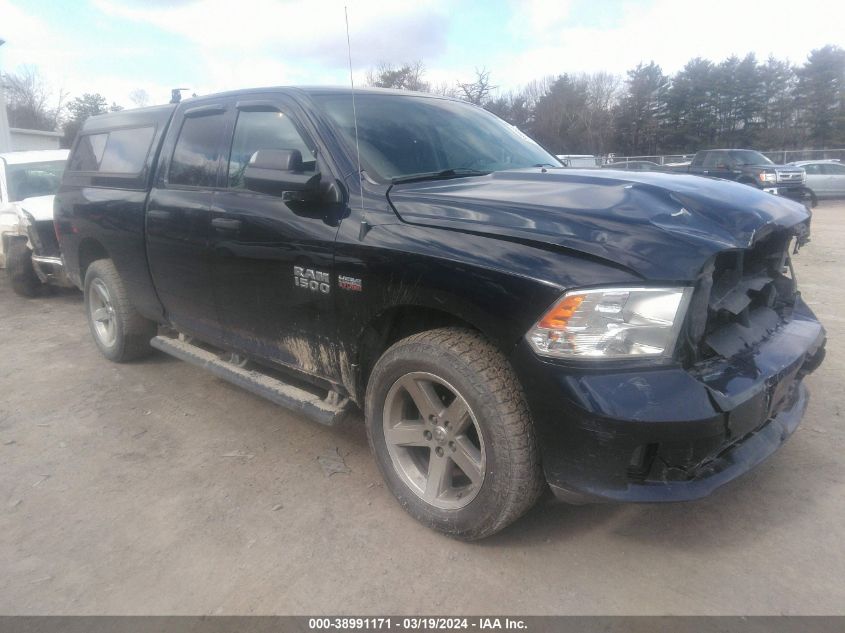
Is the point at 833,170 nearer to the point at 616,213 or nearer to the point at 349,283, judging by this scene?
the point at 616,213

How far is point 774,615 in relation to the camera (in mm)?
2195

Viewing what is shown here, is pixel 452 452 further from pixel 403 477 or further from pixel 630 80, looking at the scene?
pixel 630 80

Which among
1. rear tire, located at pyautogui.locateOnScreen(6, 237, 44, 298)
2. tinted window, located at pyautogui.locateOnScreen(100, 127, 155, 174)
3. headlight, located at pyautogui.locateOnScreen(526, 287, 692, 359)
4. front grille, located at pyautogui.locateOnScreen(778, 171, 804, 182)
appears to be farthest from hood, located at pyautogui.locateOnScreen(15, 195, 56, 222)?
front grille, located at pyautogui.locateOnScreen(778, 171, 804, 182)

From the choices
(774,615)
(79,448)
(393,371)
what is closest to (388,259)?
(393,371)

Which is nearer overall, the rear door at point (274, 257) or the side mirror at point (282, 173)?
the side mirror at point (282, 173)

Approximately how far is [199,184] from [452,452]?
2294 millimetres

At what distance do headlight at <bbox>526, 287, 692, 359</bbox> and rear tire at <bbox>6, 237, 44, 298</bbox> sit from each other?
764cm

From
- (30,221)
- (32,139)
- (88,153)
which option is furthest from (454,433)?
(32,139)

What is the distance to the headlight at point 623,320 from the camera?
2.14 m

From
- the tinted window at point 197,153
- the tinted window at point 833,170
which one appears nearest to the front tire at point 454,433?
the tinted window at point 197,153

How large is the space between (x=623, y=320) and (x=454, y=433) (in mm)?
857

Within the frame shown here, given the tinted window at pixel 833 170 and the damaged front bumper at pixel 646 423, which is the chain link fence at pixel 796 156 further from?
the damaged front bumper at pixel 646 423

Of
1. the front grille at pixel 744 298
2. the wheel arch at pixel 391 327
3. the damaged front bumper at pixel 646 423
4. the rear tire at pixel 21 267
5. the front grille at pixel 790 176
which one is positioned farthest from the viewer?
the front grille at pixel 790 176

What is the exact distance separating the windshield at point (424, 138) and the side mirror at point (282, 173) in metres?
0.30
